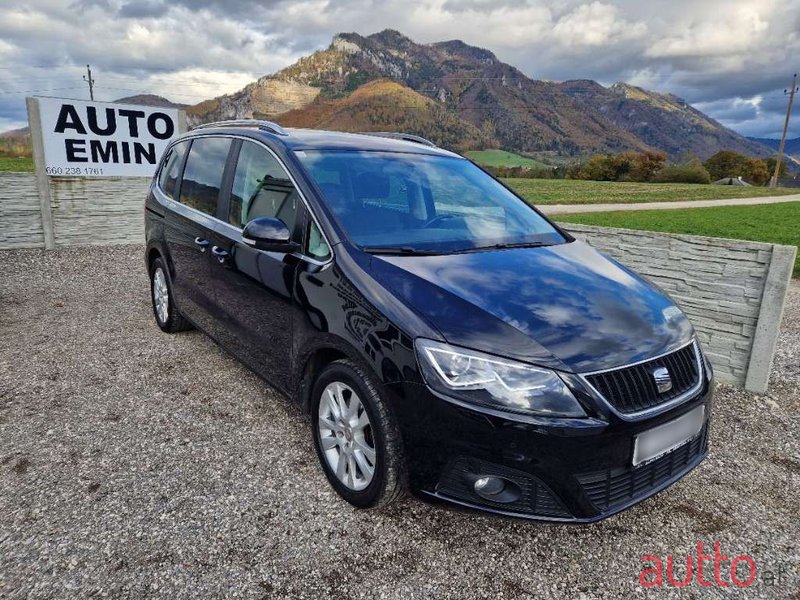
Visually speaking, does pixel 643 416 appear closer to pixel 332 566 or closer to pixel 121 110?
pixel 332 566

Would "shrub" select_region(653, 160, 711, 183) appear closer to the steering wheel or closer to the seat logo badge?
the steering wheel

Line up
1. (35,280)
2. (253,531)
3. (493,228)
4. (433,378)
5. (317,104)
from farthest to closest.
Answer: (317,104) → (35,280) → (493,228) → (253,531) → (433,378)

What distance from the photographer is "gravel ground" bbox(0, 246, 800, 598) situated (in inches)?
88.5

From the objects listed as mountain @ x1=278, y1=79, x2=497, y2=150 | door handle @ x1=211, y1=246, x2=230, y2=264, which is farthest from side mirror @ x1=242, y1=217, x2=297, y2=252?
mountain @ x1=278, y1=79, x2=497, y2=150

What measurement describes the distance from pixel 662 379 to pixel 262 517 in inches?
76.9

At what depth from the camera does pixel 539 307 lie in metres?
2.37

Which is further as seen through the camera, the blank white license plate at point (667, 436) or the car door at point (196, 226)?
the car door at point (196, 226)

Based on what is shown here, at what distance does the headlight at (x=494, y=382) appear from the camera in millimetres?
2062

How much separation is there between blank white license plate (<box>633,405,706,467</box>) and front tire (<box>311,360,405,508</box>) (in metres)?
0.99

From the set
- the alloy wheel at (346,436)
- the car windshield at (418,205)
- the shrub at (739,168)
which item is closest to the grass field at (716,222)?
the car windshield at (418,205)

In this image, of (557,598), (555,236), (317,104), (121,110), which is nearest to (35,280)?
(121,110)

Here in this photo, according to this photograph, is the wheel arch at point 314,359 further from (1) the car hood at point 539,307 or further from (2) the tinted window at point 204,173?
(2) the tinted window at point 204,173

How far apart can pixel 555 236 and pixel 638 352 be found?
1306 mm

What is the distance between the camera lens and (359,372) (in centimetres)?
241
